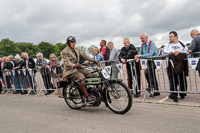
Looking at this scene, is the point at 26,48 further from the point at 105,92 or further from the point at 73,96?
the point at 105,92

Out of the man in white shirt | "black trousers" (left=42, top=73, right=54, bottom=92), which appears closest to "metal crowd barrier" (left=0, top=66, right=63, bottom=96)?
"black trousers" (left=42, top=73, right=54, bottom=92)

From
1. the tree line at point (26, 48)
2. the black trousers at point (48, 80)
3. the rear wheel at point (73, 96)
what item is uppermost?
the tree line at point (26, 48)

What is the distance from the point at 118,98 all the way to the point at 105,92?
0.35 metres

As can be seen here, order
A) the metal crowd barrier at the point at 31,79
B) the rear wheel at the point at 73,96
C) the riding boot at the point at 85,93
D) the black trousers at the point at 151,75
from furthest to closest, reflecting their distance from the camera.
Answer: the metal crowd barrier at the point at 31,79, the black trousers at the point at 151,75, the rear wheel at the point at 73,96, the riding boot at the point at 85,93

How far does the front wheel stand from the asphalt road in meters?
0.17

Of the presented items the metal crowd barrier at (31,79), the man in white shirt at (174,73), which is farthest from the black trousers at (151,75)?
the metal crowd barrier at (31,79)

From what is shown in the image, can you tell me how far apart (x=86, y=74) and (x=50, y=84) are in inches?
169

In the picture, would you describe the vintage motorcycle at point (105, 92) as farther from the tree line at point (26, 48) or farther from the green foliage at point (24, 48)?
the green foliage at point (24, 48)

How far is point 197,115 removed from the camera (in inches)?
163

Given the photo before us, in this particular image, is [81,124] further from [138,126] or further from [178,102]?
[178,102]

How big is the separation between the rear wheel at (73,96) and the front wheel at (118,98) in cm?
87

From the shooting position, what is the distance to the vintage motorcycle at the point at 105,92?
4.50 metres

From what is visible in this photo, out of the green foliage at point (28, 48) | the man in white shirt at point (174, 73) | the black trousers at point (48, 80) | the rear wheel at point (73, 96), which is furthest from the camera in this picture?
the green foliage at point (28, 48)

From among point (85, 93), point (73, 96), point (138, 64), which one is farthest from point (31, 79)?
point (138, 64)
